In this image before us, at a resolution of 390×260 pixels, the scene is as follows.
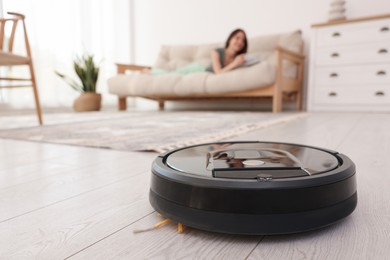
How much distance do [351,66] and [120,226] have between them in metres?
2.92

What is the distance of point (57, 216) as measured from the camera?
0.43 meters

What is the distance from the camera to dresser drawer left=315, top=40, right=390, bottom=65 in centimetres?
267

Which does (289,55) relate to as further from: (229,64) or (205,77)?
(205,77)

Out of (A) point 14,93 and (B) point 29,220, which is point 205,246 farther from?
(A) point 14,93

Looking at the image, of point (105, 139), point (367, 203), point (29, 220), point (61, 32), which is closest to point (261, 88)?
point (105, 139)

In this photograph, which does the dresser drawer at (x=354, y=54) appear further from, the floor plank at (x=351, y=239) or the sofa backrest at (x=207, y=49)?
the floor plank at (x=351, y=239)

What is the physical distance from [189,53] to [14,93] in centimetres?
189

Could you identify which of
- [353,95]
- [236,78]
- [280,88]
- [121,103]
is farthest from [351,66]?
[121,103]

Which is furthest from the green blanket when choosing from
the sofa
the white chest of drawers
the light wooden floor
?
the light wooden floor

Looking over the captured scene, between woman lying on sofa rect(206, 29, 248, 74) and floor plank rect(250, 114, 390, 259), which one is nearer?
floor plank rect(250, 114, 390, 259)

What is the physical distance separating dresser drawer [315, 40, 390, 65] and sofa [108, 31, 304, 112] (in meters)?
0.25

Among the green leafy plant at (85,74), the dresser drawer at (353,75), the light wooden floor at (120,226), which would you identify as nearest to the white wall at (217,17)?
the dresser drawer at (353,75)

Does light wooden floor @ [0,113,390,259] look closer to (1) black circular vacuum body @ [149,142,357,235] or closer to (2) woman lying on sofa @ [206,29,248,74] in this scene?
(1) black circular vacuum body @ [149,142,357,235]

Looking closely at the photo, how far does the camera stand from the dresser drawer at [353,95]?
2.68 meters
